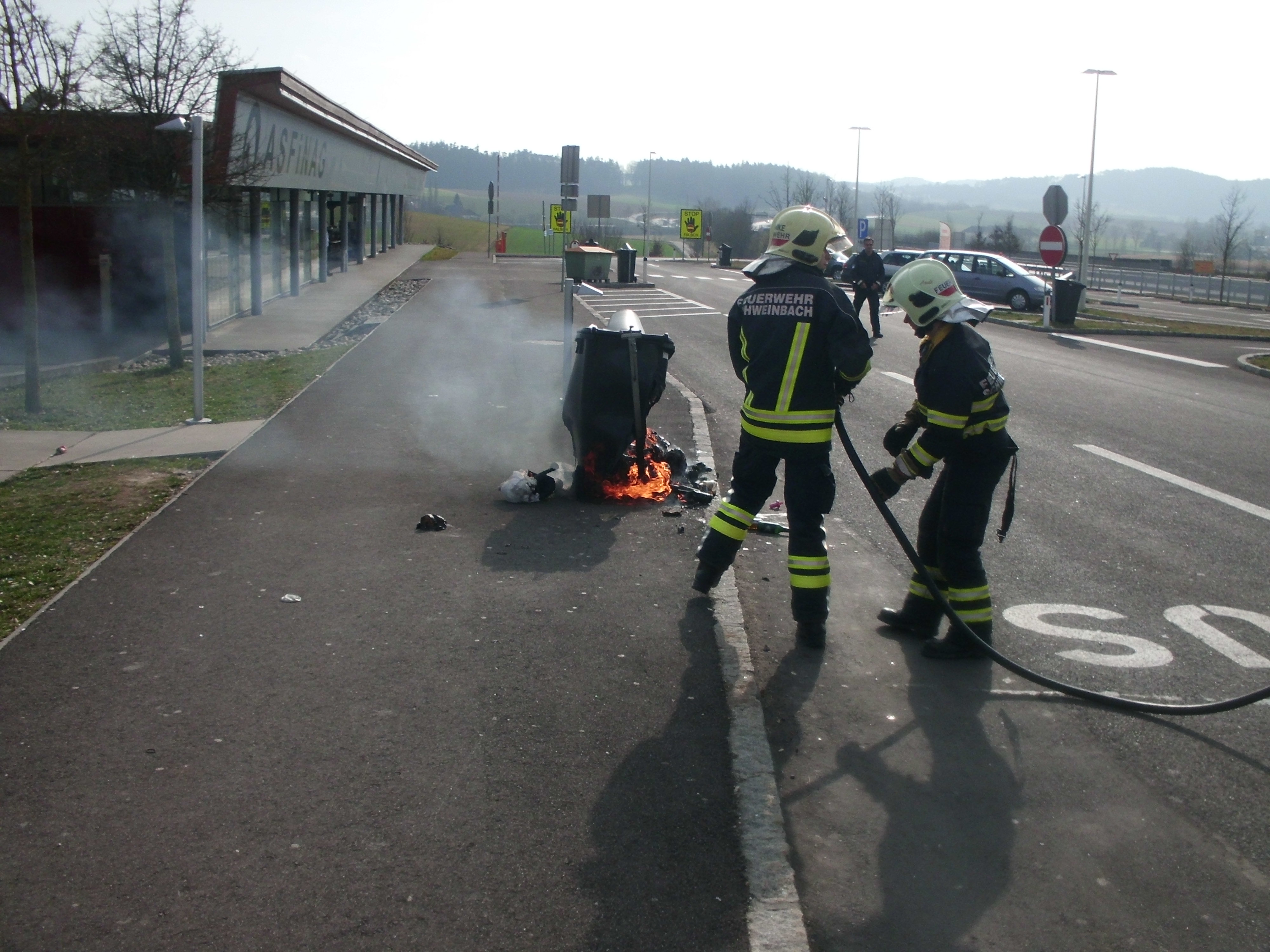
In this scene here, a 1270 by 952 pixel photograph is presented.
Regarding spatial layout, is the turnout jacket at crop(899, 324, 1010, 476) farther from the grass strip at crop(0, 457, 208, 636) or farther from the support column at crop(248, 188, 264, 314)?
the support column at crop(248, 188, 264, 314)

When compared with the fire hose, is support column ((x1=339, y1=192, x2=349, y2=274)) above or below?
above

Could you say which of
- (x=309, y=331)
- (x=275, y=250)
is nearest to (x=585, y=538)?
(x=309, y=331)

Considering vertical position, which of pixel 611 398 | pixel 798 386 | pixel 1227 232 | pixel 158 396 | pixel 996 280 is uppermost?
pixel 1227 232

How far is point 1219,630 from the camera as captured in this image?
5.57 meters

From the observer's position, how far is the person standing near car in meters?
18.9

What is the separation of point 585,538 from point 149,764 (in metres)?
3.37

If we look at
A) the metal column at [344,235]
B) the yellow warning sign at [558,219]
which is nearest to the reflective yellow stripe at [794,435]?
the yellow warning sign at [558,219]

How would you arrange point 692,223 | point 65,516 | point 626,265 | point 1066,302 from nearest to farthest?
point 65,516 → point 1066,302 → point 626,265 → point 692,223

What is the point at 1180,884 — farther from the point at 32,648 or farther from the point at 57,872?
the point at 32,648

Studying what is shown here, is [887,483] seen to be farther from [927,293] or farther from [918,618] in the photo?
[927,293]

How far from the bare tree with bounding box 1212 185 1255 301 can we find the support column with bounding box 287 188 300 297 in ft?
109

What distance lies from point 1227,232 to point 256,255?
144 ft

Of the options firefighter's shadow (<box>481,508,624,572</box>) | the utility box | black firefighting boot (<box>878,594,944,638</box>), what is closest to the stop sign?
the utility box

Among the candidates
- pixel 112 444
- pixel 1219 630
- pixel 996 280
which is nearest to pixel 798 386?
pixel 1219 630
